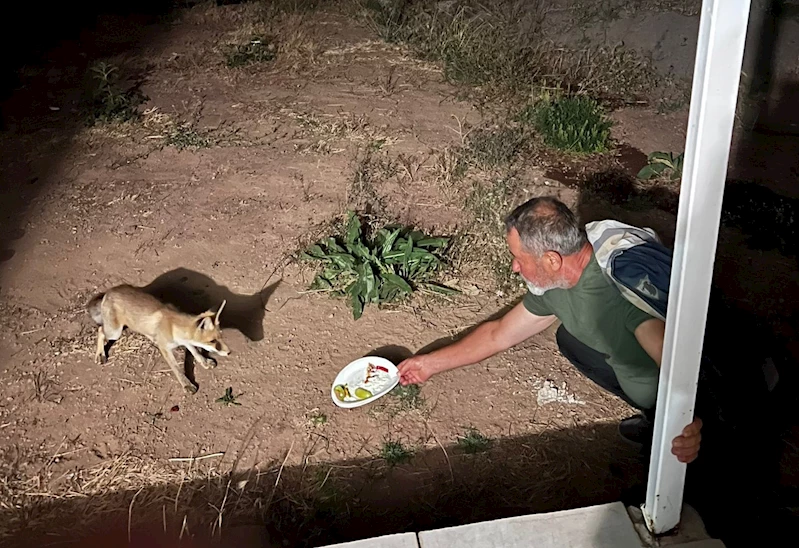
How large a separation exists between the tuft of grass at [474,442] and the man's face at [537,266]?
32.6 inches

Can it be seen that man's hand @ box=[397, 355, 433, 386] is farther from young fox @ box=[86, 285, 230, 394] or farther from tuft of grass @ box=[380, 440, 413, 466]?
young fox @ box=[86, 285, 230, 394]

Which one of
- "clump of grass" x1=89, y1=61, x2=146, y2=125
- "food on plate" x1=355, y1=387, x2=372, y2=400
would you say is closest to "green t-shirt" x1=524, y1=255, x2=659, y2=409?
"food on plate" x1=355, y1=387, x2=372, y2=400

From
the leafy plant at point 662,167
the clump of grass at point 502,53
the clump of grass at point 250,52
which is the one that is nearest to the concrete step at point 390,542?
the leafy plant at point 662,167

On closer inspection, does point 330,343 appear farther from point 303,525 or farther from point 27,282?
point 27,282

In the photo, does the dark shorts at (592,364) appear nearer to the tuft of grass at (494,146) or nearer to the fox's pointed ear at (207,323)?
the fox's pointed ear at (207,323)

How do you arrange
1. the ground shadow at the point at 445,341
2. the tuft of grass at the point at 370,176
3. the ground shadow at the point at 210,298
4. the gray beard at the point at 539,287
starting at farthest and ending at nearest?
the tuft of grass at the point at 370,176 < the ground shadow at the point at 210,298 < the ground shadow at the point at 445,341 < the gray beard at the point at 539,287

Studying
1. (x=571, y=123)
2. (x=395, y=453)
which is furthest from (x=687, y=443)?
(x=571, y=123)

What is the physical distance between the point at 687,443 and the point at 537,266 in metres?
1.08

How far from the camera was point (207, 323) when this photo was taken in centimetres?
411

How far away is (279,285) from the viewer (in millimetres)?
4988

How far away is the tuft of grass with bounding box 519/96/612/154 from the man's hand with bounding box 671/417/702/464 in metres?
4.02

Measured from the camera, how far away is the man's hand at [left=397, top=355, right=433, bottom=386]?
13.3ft

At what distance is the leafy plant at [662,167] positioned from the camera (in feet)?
19.7

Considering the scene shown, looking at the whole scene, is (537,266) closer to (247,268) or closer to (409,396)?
(409,396)
